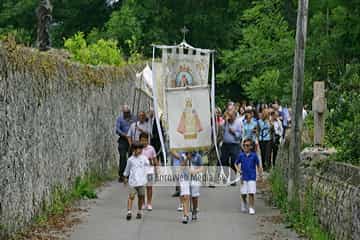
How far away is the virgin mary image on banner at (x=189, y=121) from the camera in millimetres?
16844

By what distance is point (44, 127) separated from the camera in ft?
44.5

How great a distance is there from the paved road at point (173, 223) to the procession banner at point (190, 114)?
4.35 ft

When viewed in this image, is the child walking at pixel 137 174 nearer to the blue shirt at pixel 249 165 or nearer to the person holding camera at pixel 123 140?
the blue shirt at pixel 249 165

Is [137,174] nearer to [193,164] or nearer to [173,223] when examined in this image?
[173,223]

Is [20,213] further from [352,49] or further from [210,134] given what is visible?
[352,49]

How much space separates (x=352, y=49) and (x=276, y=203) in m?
4.40

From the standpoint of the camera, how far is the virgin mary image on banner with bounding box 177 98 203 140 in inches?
663

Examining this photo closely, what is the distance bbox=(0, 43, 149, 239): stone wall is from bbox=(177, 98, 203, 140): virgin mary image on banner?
2.13m

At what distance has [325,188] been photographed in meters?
12.0

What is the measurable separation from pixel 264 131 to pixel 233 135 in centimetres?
352

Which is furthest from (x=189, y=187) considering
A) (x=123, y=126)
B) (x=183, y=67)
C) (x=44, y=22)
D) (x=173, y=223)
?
(x=44, y=22)

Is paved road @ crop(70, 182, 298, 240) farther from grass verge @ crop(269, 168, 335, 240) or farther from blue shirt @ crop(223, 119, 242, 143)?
blue shirt @ crop(223, 119, 242, 143)

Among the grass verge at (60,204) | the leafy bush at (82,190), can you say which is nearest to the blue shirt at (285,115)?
the grass verge at (60,204)

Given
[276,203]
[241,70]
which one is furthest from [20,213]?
[241,70]
